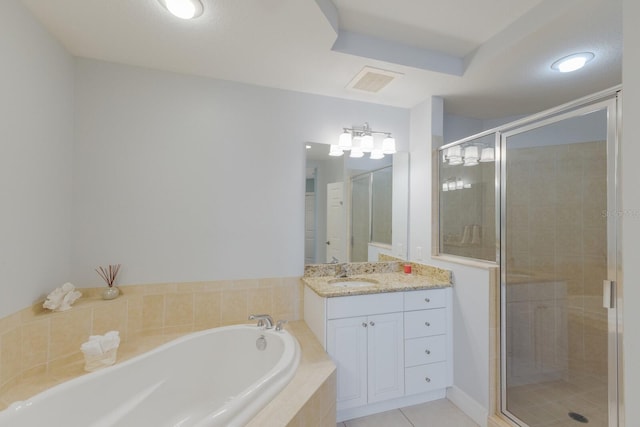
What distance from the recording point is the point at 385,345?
195cm

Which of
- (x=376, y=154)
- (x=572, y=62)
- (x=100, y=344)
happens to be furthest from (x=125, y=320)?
(x=572, y=62)

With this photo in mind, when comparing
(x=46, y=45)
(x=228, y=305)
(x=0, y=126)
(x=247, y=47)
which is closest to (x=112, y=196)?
(x=0, y=126)

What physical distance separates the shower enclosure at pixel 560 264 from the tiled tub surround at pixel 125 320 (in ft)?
5.27

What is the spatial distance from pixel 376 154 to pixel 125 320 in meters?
2.37

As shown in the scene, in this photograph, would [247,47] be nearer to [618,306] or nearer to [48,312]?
[48,312]

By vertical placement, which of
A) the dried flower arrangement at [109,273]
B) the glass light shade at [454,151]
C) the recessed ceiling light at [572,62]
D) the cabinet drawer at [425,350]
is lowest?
the cabinet drawer at [425,350]

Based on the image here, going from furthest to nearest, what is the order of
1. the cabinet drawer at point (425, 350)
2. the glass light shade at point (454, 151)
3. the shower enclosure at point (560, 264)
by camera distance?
1. the glass light shade at point (454, 151)
2. the cabinet drawer at point (425, 350)
3. the shower enclosure at point (560, 264)

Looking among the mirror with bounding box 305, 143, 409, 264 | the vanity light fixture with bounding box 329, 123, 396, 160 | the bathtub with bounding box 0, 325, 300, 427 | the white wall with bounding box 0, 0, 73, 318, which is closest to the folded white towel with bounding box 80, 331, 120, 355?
the bathtub with bounding box 0, 325, 300, 427

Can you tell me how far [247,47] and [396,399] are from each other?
106 inches

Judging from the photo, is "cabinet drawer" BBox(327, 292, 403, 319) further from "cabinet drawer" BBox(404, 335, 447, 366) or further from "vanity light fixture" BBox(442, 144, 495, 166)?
"vanity light fixture" BBox(442, 144, 495, 166)

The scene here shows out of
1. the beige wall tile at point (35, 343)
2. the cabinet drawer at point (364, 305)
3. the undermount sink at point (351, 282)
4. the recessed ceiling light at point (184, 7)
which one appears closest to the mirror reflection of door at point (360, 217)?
the undermount sink at point (351, 282)

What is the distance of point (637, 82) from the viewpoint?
3.00 ft

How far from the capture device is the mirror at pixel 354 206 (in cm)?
238

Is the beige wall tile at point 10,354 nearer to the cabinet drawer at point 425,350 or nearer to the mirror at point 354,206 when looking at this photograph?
the mirror at point 354,206
